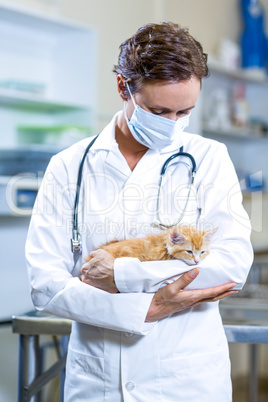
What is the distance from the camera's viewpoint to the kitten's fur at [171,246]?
1.00m

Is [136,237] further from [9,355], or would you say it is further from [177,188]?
[9,355]

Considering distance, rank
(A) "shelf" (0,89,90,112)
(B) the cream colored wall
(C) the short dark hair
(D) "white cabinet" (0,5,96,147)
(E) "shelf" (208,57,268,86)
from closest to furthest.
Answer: (C) the short dark hair, (A) "shelf" (0,89,90,112), (D) "white cabinet" (0,5,96,147), (B) the cream colored wall, (E) "shelf" (208,57,268,86)

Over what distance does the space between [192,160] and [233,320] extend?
0.64m

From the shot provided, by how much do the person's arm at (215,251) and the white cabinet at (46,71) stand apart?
157 centimetres

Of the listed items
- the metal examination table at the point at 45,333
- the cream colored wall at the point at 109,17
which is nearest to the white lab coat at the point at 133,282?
the metal examination table at the point at 45,333

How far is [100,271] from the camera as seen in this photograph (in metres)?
1.01

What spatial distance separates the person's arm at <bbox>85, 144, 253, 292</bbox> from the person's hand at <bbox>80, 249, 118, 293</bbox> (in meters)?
0.01

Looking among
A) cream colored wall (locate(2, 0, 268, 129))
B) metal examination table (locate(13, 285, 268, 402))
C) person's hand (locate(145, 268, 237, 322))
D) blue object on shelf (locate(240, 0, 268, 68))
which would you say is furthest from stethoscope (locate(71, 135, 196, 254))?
blue object on shelf (locate(240, 0, 268, 68))

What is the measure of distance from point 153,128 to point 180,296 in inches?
13.4

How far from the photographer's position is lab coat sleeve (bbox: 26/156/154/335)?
3.33ft

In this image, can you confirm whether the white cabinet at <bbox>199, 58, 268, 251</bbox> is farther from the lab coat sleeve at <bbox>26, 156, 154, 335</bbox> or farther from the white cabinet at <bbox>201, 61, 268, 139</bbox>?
the lab coat sleeve at <bbox>26, 156, 154, 335</bbox>

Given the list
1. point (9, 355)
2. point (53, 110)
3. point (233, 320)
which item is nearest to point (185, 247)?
point (233, 320)

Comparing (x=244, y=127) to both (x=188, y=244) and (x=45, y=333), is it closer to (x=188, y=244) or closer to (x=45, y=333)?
(x=45, y=333)

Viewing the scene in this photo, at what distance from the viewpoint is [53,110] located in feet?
8.95
